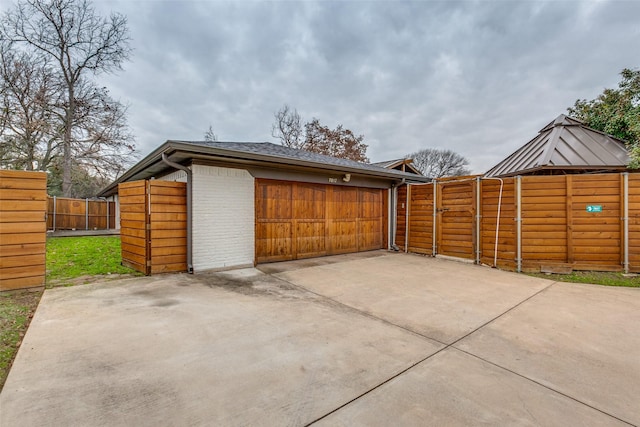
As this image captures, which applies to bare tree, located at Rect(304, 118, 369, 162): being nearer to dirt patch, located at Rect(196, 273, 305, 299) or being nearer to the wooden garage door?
the wooden garage door

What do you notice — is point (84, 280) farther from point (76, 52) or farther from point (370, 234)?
point (76, 52)

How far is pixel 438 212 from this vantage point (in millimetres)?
7020

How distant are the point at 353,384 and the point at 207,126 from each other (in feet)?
73.4

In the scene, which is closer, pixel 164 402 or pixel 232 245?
pixel 164 402

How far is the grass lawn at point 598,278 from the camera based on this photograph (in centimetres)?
462

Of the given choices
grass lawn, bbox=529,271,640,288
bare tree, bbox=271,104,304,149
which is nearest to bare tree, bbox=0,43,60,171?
bare tree, bbox=271,104,304,149

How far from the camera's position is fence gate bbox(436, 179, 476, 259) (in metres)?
6.37

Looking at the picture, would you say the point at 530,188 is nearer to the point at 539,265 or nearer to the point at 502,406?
the point at 539,265

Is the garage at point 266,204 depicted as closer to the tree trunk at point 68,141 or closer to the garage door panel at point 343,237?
the garage door panel at point 343,237

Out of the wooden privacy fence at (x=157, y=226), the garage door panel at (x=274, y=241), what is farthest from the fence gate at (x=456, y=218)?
the wooden privacy fence at (x=157, y=226)

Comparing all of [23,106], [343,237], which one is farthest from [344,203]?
[23,106]

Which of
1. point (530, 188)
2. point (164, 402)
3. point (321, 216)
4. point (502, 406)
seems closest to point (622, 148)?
point (530, 188)

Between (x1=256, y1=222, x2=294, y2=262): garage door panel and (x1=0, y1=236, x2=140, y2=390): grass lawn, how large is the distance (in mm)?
2355

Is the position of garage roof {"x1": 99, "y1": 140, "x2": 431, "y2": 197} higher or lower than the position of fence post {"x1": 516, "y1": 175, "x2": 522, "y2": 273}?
higher
